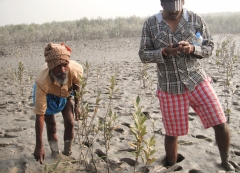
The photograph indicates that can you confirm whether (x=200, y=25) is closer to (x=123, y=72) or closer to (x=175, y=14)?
(x=175, y=14)

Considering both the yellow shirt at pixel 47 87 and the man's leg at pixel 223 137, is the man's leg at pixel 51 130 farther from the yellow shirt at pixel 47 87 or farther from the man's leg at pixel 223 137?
the man's leg at pixel 223 137

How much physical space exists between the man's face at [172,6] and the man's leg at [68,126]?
1.51m

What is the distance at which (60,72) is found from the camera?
2.76 m

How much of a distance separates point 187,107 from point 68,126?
1316mm

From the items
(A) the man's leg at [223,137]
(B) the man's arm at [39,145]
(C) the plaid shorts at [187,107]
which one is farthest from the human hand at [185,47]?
(B) the man's arm at [39,145]

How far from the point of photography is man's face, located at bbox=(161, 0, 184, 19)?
2.38m

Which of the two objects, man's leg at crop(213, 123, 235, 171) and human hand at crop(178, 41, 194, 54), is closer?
human hand at crop(178, 41, 194, 54)

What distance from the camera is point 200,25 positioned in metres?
2.56

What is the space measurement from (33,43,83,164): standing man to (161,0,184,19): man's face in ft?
3.20

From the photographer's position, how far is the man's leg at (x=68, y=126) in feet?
10.1

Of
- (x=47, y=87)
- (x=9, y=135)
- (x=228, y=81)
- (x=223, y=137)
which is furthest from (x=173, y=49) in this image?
(x=9, y=135)

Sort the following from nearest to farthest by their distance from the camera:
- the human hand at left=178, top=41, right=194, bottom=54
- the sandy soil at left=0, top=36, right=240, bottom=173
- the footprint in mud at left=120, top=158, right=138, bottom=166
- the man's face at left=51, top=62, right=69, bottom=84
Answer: the human hand at left=178, top=41, right=194, bottom=54 → the man's face at left=51, top=62, right=69, bottom=84 → the sandy soil at left=0, top=36, right=240, bottom=173 → the footprint in mud at left=120, top=158, right=138, bottom=166

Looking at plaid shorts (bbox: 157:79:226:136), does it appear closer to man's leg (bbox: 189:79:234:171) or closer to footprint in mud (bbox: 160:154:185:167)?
man's leg (bbox: 189:79:234:171)

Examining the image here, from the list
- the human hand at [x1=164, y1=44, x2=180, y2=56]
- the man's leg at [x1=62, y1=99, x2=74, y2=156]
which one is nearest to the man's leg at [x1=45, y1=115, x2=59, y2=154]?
the man's leg at [x1=62, y1=99, x2=74, y2=156]
